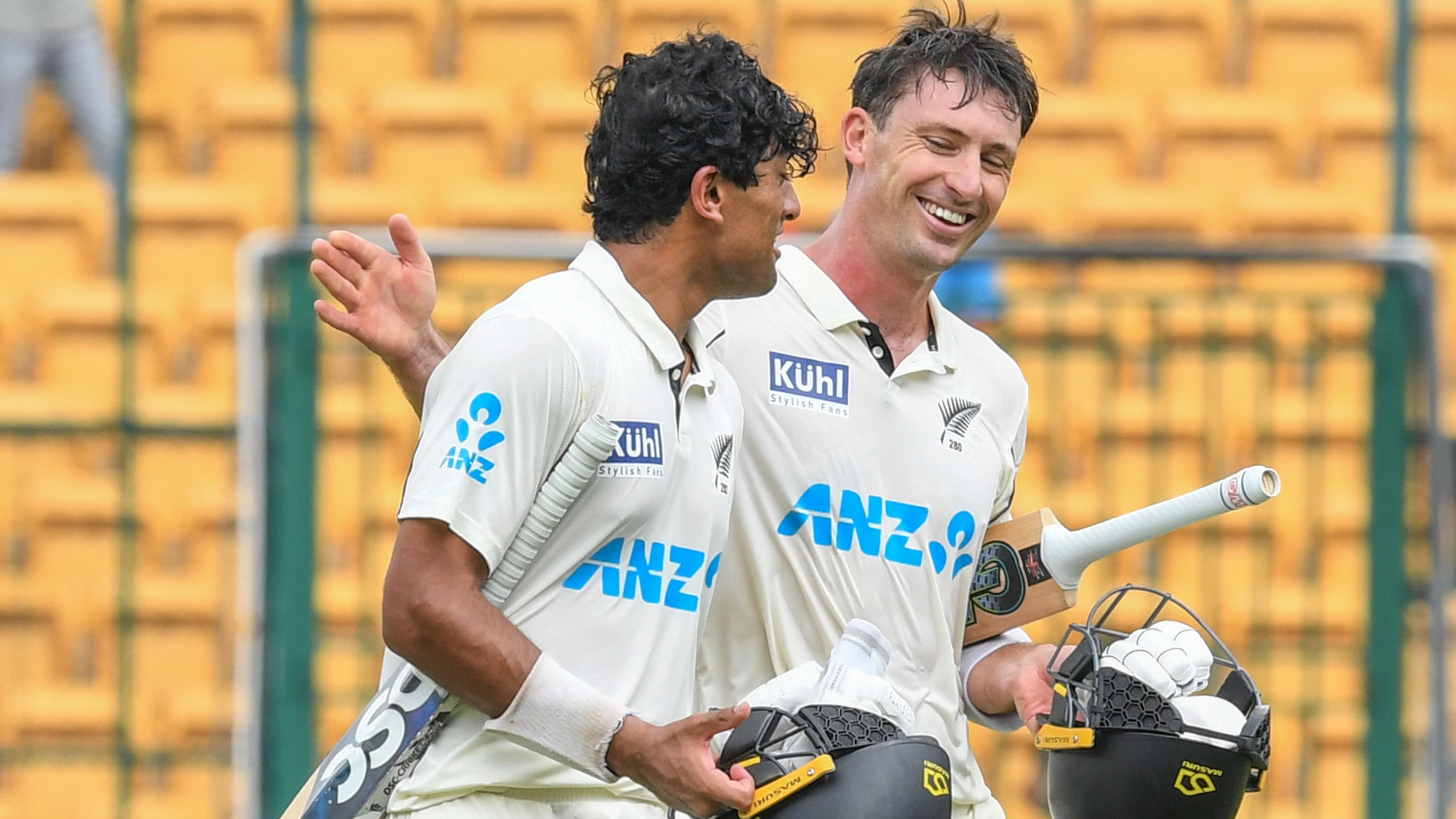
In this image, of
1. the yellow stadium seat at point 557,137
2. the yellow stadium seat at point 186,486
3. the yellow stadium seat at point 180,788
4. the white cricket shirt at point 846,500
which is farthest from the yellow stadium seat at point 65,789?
the white cricket shirt at point 846,500

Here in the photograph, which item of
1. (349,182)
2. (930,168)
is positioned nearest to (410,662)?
(930,168)

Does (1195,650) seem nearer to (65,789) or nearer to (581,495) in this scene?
(581,495)

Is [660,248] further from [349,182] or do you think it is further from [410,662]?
[349,182]

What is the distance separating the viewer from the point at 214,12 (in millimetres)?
8664

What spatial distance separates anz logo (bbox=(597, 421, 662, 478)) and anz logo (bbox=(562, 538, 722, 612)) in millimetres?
101

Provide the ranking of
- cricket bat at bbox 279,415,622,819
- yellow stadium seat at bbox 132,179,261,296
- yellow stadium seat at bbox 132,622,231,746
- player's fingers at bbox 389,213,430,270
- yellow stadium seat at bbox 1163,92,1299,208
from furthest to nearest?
1. yellow stadium seat at bbox 1163,92,1299,208
2. yellow stadium seat at bbox 132,179,261,296
3. yellow stadium seat at bbox 132,622,231,746
4. player's fingers at bbox 389,213,430,270
5. cricket bat at bbox 279,415,622,819

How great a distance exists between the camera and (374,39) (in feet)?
28.7

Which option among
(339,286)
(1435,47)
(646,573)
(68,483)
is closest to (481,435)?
(646,573)

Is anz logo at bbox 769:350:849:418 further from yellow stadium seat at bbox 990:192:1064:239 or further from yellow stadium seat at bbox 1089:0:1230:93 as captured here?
yellow stadium seat at bbox 1089:0:1230:93

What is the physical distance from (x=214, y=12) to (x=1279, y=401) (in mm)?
4614

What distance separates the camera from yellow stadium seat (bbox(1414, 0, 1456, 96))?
8.83m

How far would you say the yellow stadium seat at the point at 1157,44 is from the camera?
884 centimetres

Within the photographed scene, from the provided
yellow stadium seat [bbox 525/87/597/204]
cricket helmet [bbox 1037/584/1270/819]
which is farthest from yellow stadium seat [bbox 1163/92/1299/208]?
cricket helmet [bbox 1037/584/1270/819]

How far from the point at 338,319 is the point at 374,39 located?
5647 millimetres
